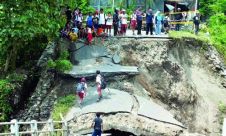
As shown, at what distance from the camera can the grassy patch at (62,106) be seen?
72.2 feet

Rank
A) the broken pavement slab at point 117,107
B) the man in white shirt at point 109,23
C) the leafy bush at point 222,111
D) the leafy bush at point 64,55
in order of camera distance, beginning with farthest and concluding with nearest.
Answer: the leafy bush at point 222,111 < the man in white shirt at point 109,23 < the leafy bush at point 64,55 < the broken pavement slab at point 117,107

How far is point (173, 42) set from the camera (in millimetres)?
29312

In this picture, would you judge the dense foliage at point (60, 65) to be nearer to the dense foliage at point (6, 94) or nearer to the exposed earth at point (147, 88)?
the exposed earth at point (147, 88)

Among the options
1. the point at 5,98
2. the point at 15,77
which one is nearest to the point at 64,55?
the point at 15,77

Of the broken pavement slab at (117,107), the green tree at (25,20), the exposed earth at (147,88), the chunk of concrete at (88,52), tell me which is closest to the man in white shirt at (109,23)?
the exposed earth at (147,88)

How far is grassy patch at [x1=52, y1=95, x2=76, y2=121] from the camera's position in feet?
72.2

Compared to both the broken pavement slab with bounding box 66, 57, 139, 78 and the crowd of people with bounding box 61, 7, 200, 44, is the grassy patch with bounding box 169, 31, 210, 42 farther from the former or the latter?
the broken pavement slab with bounding box 66, 57, 139, 78

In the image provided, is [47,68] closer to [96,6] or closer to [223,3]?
[96,6]

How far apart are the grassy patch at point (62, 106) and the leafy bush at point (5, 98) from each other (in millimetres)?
2525

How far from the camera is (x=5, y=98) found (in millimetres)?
24375

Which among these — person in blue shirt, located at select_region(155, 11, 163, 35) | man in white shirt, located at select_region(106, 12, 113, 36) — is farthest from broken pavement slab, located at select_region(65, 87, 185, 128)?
person in blue shirt, located at select_region(155, 11, 163, 35)

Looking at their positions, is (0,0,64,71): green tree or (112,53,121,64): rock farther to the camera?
(112,53,121,64): rock

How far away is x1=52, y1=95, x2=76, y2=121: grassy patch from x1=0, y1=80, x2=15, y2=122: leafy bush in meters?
2.52

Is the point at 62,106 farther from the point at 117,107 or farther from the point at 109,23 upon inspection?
the point at 109,23
